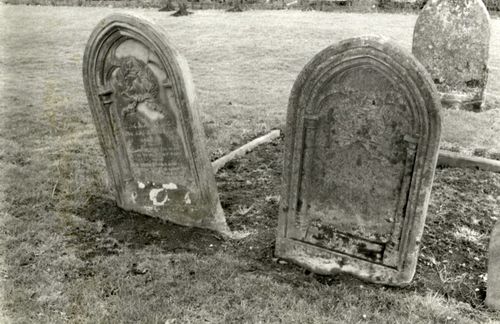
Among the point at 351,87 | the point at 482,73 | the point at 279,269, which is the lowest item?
the point at 279,269

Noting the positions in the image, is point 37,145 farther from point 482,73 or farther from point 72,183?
point 482,73

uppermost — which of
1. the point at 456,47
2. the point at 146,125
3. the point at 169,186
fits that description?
the point at 456,47

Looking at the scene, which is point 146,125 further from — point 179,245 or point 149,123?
point 179,245

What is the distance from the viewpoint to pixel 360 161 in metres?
3.93

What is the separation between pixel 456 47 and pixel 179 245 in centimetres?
708

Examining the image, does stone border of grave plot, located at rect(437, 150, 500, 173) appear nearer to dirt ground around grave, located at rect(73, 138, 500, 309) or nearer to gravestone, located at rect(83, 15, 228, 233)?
dirt ground around grave, located at rect(73, 138, 500, 309)

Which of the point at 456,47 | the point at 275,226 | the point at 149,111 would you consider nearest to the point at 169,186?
the point at 149,111

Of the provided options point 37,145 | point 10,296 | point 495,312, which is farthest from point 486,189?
point 37,145

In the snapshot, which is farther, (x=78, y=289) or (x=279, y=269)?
(x=279, y=269)

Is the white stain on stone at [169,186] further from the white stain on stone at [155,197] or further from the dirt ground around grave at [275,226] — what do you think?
the dirt ground around grave at [275,226]

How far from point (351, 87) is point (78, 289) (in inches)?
108

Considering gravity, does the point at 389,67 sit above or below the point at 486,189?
above

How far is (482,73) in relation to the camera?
29.3 ft

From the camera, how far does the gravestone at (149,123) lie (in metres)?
4.43
